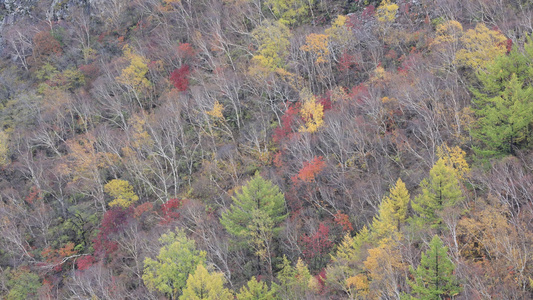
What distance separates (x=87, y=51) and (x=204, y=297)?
5379 centimetres

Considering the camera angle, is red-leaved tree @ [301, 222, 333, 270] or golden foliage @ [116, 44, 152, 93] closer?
red-leaved tree @ [301, 222, 333, 270]

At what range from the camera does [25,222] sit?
46.4 m

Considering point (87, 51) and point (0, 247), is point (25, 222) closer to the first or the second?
point (0, 247)

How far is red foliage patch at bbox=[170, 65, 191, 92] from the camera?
5678cm

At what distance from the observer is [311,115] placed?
44.2m

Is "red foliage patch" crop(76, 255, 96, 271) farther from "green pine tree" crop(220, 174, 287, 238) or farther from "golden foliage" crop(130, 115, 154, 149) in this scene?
"green pine tree" crop(220, 174, 287, 238)

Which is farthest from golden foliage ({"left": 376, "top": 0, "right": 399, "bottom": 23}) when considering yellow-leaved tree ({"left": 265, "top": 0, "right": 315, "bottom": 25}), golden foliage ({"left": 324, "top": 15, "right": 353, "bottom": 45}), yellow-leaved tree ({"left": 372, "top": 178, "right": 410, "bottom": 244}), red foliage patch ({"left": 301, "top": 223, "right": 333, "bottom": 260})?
red foliage patch ({"left": 301, "top": 223, "right": 333, "bottom": 260})

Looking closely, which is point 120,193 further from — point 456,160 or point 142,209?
point 456,160

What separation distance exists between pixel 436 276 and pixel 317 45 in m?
34.3

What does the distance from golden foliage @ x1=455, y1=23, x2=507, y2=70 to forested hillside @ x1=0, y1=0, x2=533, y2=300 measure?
0.59 ft

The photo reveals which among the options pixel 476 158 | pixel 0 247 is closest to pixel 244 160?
pixel 476 158

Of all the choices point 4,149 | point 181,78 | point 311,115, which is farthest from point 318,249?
point 4,149

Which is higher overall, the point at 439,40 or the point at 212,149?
the point at 439,40

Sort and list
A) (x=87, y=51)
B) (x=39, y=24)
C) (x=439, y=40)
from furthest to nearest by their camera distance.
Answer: (x=39, y=24), (x=87, y=51), (x=439, y=40)
